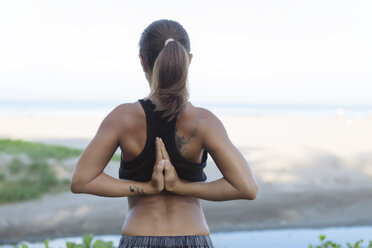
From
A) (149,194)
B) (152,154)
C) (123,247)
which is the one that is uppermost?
(152,154)

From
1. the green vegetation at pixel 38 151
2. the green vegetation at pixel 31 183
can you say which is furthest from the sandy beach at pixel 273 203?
the green vegetation at pixel 38 151

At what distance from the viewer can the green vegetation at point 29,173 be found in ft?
37.4

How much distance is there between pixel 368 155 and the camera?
17.3 metres

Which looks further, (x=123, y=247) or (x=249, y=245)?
(x=249, y=245)

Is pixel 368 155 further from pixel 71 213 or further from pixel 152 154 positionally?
pixel 152 154

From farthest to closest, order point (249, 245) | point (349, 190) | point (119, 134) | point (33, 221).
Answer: point (349, 190)
point (33, 221)
point (249, 245)
point (119, 134)

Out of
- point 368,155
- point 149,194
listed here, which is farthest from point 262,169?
point 149,194

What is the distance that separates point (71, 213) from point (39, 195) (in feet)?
4.03

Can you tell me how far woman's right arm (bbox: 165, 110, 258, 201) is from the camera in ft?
7.82

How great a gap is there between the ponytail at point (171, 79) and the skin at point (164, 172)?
7cm

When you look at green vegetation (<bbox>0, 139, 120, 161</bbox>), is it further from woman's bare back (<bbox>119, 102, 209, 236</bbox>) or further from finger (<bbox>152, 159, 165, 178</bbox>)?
finger (<bbox>152, 159, 165, 178</bbox>)

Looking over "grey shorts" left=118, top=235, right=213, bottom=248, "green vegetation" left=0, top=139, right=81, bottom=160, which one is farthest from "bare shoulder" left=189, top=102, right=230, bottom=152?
"green vegetation" left=0, top=139, right=81, bottom=160

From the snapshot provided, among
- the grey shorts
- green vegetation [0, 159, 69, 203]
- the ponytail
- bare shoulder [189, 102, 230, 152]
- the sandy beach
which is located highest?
the ponytail

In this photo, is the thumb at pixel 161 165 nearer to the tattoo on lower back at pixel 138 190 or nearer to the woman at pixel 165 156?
the woman at pixel 165 156
